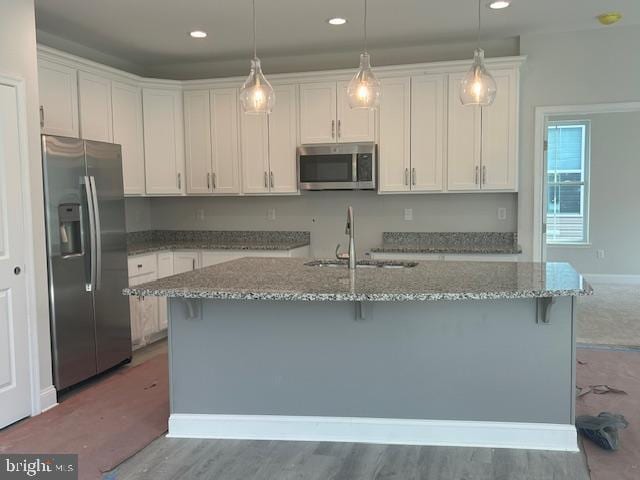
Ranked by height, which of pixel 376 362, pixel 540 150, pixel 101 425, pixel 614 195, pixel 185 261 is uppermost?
pixel 540 150

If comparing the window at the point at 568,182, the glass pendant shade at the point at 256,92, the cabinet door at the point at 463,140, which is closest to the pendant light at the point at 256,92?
the glass pendant shade at the point at 256,92

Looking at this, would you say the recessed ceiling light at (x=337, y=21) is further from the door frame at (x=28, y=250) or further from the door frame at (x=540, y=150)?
the door frame at (x=28, y=250)

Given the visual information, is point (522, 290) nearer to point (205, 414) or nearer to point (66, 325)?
point (205, 414)

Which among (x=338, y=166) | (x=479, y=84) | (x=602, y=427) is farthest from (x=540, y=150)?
(x=602, y=427)

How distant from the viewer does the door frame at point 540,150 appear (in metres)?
4.89

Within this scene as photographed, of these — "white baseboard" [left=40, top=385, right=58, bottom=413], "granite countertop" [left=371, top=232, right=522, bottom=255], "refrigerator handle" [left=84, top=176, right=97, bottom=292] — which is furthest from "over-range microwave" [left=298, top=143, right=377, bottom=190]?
"white baseboard" [left=40, top=385, right=58, bottom=413]

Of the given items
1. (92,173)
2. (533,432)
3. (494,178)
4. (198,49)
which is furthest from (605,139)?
(92,173)

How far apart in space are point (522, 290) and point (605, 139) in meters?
6.29

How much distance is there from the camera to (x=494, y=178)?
15.9ft

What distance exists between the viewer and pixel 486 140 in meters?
4.82

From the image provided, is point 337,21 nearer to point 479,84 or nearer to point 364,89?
point 364,89

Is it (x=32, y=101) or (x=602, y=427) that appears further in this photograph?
(x=32, y=101)

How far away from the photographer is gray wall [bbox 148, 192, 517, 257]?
5.22m

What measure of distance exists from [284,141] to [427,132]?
1312 mm
